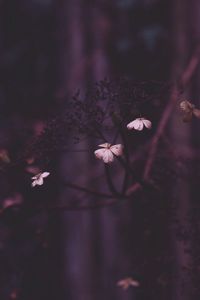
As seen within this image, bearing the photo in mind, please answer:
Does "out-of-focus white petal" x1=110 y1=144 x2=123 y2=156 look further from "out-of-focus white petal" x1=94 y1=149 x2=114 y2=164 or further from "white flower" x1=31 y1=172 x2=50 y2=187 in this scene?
"white flower" x1=31 y1=172 x2=50 y2=187

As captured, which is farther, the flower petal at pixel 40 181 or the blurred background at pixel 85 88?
the blurred background at pixel 85 88

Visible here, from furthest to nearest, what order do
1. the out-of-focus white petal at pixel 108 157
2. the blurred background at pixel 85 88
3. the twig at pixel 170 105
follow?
the blurred background at pixel 85 88, the twig at pixel 170 105, the out-of-focus white petal at pixel 108 157

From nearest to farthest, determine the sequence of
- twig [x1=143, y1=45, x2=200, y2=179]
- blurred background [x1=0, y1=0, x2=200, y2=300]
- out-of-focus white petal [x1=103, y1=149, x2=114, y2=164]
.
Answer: out-of-focus white petal [x1=103, y1=149, x2=114, y2=164] < twig [x1=143, y1=45, x2=200, y2=179] < blurred background [x1=0, y1=0, x2=200, y2=300]

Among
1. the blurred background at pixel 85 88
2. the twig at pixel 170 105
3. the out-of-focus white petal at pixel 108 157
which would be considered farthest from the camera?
the blurred background at pixel 85 88

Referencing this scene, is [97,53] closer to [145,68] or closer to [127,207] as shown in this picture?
[145,68]

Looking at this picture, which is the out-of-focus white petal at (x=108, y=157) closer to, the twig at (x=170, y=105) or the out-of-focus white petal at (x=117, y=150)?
the out-of-focus white petal at (x=117, y=150)

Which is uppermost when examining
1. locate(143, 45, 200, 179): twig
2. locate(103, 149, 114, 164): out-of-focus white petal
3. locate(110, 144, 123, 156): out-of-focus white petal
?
locate(143, 45, 200, 179): twig

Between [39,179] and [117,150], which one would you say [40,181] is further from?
[117,150]

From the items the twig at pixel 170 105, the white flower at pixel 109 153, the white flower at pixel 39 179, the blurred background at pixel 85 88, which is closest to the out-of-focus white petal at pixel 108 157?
the white flower at pixel 109 153

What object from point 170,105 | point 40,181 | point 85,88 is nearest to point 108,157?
point 40,181

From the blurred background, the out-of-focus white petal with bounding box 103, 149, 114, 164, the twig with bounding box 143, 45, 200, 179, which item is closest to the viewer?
the out-of-focus white petal with bounding box 103, 149, 114, 164

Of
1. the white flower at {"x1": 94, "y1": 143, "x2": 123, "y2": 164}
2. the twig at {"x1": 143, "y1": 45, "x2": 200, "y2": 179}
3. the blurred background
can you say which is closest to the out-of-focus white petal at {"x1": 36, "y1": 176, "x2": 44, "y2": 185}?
the white flower at {"x1": 94, "y1": 143, "x2": 123, "y2": 164}
